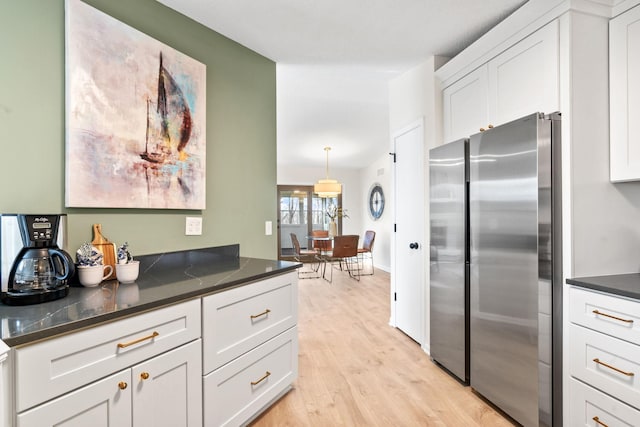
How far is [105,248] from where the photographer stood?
1629 millimetres

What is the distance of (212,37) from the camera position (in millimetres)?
2312

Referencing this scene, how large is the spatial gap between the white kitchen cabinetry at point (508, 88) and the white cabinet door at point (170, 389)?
2.20 metres

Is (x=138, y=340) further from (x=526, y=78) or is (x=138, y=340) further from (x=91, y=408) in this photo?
(x=526, y=78)

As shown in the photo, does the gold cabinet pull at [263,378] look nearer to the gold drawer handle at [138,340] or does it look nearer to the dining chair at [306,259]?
the gold drawer handle at [138,340]

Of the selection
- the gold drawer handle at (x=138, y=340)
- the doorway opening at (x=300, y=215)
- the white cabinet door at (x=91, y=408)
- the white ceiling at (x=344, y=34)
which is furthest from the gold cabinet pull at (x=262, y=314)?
the doorway opening at (x=300, y=215)

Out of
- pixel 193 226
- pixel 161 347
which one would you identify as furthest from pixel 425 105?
pixel 161 347

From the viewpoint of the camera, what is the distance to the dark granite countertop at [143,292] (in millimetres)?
1000

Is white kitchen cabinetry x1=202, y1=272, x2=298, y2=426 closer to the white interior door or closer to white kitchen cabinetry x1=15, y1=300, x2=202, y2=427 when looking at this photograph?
white kitchen cabinetry x1=15, y1=300, x2=202, y2=427

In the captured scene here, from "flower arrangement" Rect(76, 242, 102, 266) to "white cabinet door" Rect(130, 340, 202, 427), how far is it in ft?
1.79

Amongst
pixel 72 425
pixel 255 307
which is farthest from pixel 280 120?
pixel 72 425

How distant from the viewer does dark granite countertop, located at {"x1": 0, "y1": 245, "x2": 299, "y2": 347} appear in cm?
100

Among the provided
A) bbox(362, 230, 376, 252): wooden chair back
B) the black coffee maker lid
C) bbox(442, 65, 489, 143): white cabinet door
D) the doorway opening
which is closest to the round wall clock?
bbox(362, 230, 376, 252): wooden chair back

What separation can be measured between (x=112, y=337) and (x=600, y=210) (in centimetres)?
232

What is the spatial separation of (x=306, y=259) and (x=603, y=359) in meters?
6.67
